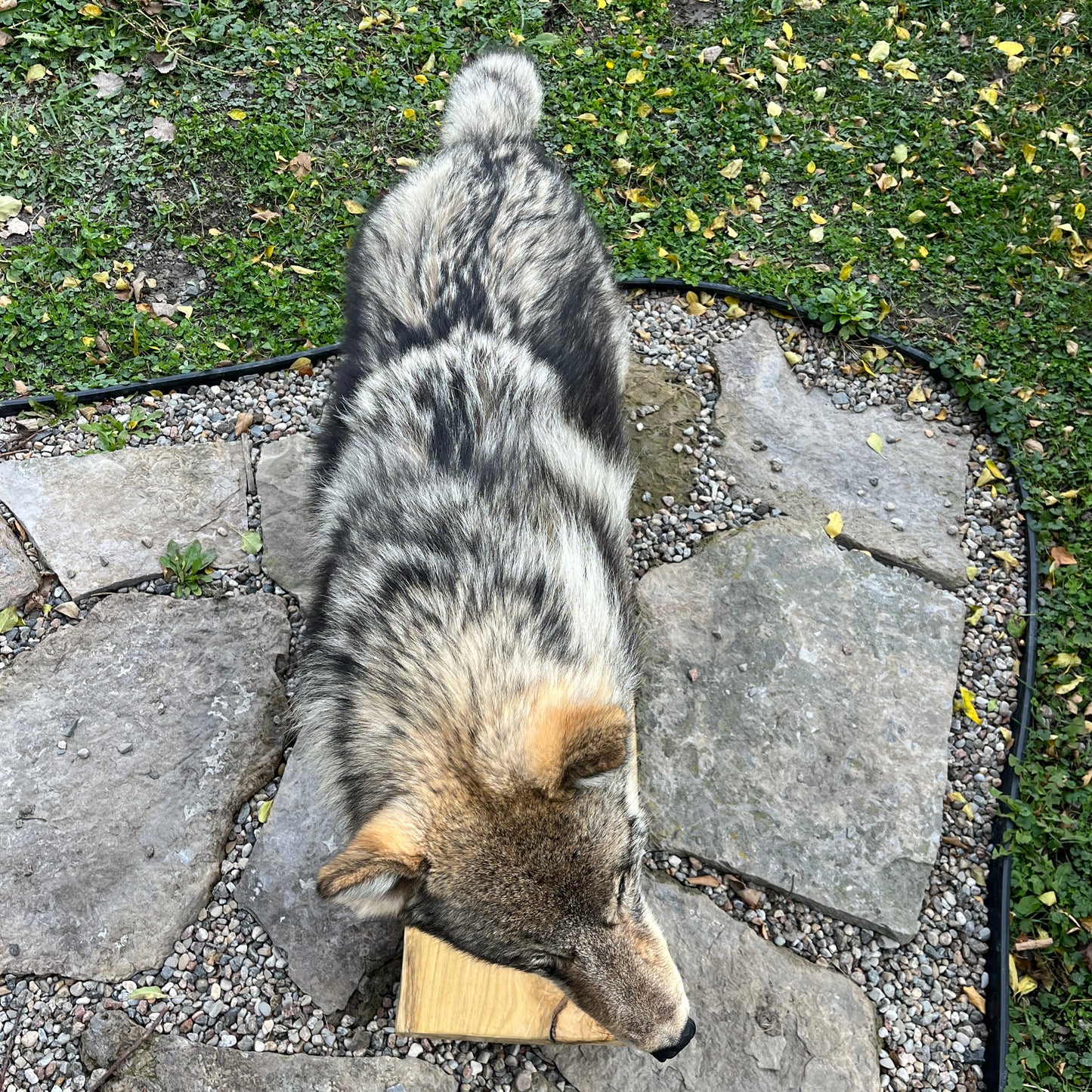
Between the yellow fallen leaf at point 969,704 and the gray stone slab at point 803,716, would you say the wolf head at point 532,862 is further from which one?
the yellow fallen leaf at point 969,704

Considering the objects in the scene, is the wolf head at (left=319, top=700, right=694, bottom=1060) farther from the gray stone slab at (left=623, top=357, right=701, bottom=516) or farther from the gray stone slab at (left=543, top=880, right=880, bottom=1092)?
the gray stone slab at (left=623, top=357, right=701, bottom=516)

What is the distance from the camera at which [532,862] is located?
2199 millimetres

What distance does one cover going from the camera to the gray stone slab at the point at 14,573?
3.86 meters

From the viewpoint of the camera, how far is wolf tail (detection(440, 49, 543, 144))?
4.18 m

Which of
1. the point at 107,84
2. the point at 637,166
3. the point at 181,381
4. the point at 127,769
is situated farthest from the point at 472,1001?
the point at 107,84

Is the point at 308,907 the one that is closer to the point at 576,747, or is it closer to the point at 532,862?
the point at 532,862

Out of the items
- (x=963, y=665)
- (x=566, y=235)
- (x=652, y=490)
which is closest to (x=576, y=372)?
(x=566, y=235)

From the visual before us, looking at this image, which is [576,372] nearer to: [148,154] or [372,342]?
[372,342]

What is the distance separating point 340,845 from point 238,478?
6.40 ft

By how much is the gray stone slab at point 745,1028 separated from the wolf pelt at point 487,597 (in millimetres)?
652

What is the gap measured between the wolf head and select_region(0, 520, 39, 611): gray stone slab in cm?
252

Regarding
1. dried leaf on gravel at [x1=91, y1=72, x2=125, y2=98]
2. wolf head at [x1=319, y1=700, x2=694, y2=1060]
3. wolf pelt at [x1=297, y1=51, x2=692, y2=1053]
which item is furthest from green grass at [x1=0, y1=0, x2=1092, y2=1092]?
wolf head at [x1=319, y1=700, x2=694, y2=1060]

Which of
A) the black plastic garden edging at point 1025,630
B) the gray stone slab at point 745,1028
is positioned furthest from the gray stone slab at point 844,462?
the gray stone slab at point 745,1028

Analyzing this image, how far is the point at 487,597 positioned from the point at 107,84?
530 centimetres
